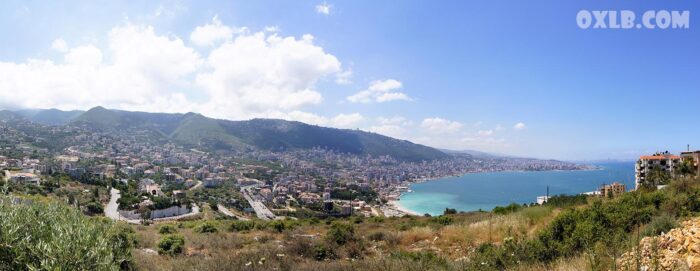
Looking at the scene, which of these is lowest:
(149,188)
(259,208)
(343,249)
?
(259,208)

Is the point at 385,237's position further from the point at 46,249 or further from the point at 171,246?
the point at 46,249

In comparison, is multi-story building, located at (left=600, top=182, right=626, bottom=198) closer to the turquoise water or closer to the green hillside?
the turquoise water

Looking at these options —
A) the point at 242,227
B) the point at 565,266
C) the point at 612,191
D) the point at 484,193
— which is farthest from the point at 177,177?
the point at 565,266

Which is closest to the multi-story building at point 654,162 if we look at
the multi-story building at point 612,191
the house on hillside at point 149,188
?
the multi-story building at point 612,191

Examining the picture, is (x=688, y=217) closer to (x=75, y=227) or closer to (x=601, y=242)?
(x=601, y=242)

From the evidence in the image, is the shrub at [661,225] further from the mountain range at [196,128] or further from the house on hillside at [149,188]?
the mountain range at [196,128]

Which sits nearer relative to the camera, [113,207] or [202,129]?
[113,207]

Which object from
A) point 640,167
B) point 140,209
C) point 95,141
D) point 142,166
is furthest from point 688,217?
point 95,141
